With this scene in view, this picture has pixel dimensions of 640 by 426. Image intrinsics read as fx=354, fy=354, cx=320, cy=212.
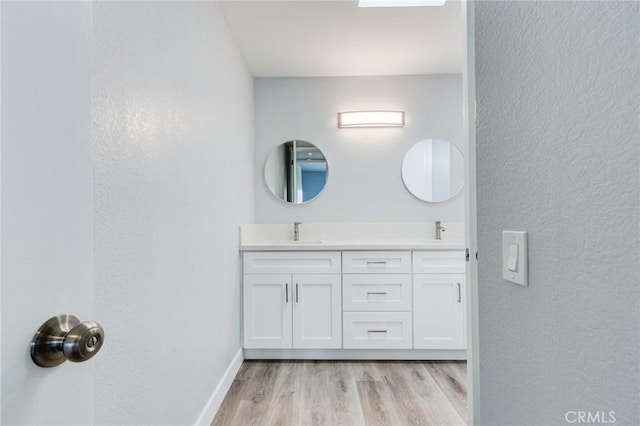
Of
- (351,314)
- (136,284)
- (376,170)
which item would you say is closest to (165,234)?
(136,284)

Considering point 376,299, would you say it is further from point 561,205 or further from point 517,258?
point 561,205

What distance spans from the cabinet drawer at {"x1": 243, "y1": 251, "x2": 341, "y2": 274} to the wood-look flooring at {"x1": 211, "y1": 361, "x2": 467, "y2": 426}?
675 millimetres

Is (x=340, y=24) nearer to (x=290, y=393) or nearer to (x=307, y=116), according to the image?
(x=307, y=116)

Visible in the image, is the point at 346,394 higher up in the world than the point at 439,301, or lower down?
lower down

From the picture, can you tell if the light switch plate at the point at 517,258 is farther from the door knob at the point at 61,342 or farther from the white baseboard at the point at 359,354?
the white baseboard at the point at 359,354

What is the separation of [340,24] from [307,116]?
985 mm

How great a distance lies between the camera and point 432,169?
10.4 ft

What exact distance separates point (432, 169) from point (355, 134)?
759 millimetres

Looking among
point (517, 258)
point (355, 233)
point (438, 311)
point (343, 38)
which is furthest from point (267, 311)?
point (517, 258)

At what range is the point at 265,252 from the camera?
2.65m

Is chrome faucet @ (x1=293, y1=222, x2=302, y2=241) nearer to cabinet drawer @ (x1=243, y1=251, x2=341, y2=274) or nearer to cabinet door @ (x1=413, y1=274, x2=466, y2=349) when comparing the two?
cabinet drawer @ (x1=243, y1=251, x2=341, y2=274)

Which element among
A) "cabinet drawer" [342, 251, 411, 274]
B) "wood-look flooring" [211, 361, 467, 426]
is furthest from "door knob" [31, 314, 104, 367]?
"cabinet drawer" [342, 251, 411, 274]

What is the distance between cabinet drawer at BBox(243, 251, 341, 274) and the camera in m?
2.63

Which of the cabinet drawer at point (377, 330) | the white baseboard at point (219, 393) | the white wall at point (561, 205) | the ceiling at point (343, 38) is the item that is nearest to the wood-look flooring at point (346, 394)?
the white baseboard at point (219, 393)
